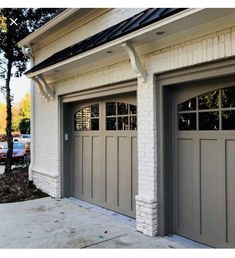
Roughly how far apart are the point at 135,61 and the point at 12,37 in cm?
671

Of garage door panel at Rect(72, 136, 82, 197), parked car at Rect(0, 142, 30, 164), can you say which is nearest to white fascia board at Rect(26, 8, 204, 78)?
garage door panel at Rect(72, 136, 82, 197)

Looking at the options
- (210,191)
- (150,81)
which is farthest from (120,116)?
(210,191)

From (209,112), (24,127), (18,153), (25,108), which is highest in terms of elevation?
(25,108)

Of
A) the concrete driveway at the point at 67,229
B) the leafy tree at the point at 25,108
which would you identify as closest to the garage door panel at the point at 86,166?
the concrete driveway at the point at 67,229

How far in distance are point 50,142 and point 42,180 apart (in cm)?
101

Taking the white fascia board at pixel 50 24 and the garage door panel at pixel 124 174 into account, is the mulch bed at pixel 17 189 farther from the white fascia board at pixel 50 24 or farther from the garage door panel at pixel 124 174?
the white fascia board at pixel 50 24

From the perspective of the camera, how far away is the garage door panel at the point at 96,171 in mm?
6093

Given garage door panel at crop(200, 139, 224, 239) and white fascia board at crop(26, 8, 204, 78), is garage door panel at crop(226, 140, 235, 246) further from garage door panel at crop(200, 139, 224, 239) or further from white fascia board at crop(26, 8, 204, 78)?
white fascia board at crop(26, 8, 204, 78)

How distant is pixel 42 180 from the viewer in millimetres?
7492

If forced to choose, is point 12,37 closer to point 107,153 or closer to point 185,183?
point 107,153

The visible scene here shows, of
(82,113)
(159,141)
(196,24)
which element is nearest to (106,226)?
(159,141)

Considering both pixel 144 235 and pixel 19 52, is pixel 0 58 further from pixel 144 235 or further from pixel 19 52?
pixel 144 235

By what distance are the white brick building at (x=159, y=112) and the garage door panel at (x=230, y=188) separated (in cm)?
1

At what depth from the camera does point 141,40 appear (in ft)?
13.7
